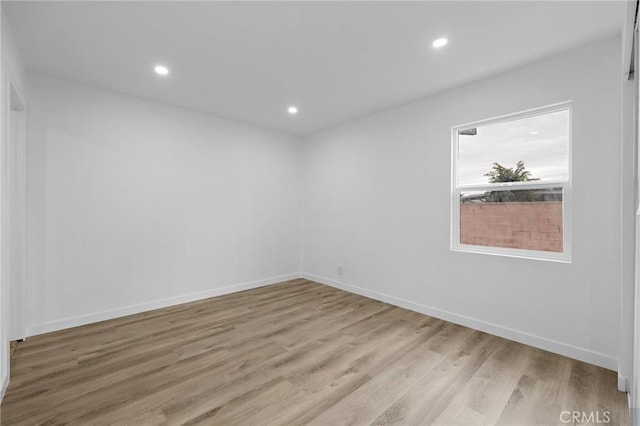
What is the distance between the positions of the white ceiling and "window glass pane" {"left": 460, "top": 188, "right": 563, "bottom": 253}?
1279mm

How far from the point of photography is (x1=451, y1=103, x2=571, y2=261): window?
2678mm

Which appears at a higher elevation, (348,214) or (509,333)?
(348,214)

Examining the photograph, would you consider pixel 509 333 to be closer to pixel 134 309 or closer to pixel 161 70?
pixel 134 309

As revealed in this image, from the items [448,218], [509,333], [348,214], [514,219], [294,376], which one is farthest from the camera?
[348,214]

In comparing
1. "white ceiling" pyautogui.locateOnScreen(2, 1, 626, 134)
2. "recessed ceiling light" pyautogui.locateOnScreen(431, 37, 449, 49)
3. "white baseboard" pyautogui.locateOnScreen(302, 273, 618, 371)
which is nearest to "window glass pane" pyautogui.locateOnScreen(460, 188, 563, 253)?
"white baseboard" pyautogui.locateOnScreen(302, 273, 618, 371)

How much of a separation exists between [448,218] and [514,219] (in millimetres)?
634

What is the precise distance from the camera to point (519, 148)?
2926 mm

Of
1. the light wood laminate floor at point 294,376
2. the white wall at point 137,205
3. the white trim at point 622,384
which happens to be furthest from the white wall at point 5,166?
the white trim at point 622,384

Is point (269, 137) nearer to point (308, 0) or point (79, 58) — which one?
point (79, 58)

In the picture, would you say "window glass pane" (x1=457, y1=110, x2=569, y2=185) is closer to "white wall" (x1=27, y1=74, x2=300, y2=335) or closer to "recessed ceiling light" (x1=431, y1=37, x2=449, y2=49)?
"recessed ceiling light" (x1=431, y1=37, x2=449, y2=49)

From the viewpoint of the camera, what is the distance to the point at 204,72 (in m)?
2.98
